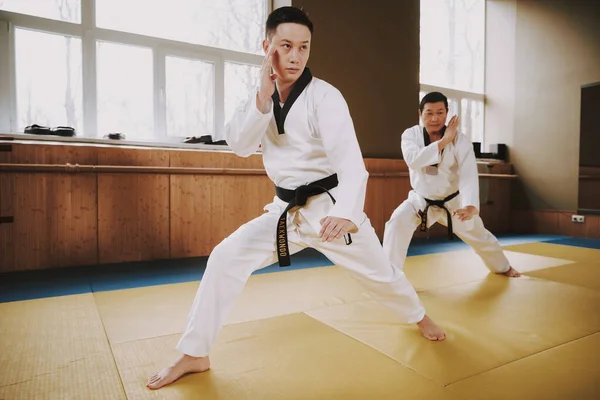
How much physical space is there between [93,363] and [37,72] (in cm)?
324

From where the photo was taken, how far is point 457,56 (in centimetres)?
718

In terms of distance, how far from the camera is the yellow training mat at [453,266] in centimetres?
318

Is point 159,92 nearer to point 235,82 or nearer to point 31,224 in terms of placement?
point 235,82

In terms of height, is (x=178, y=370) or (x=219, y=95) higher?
(x=219, y=95)

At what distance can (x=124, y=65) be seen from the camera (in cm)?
Result: 414

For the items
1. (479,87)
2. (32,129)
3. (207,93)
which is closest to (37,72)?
(32,129)

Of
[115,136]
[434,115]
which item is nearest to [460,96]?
[434,115]

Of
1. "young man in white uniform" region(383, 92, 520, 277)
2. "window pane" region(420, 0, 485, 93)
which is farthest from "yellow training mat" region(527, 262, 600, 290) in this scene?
"window pane" region(420, 0, 485, 93)

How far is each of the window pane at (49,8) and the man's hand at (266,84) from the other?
3399 mm

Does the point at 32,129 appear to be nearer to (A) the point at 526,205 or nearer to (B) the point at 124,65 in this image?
(B) the point at 124,65

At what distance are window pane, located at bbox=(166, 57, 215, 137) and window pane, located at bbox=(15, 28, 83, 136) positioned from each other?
892mm

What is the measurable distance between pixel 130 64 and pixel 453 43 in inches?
224

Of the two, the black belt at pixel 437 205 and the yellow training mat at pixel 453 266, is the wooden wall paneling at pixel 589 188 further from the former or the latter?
the black belt at pixel 437 205

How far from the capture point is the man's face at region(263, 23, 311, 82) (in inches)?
61.6
